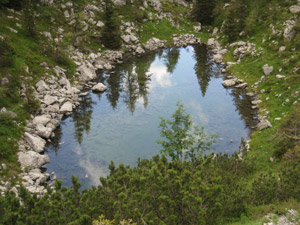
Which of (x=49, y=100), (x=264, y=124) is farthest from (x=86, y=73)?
(x=264, y=124)

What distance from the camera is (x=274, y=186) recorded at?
18188 mm

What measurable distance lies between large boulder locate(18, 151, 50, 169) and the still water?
1.35 meters

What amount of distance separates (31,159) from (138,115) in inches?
779

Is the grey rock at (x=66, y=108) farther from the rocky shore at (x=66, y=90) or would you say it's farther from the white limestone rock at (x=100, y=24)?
the white limestone rock at (x=100, y=24)

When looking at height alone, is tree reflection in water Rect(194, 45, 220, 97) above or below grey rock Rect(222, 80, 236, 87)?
above

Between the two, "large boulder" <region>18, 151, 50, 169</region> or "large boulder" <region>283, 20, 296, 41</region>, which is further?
"large boulder" <region>283, 20, 296, 41</region>

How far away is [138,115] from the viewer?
4447cm

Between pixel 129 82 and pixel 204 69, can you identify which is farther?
pixel 204 69

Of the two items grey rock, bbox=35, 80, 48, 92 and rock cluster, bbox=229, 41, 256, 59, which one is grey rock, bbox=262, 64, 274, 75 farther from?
grey rock, bbox=35, 80, 48, 92

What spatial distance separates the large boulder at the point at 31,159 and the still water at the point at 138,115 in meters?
1.35

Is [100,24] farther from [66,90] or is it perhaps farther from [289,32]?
[289,32]

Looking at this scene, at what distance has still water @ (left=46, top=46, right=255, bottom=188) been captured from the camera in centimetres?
3359

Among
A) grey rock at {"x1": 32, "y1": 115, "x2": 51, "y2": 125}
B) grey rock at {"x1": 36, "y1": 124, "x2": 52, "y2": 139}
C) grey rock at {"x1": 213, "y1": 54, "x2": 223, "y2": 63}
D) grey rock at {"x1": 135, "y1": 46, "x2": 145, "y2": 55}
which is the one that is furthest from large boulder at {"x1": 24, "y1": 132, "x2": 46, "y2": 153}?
grey rock at {"x1": 213, "y1": 54, "x2": 223, "y2": 63}

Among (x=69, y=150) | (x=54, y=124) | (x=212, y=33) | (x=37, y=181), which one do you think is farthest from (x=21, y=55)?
(x=212, y=33)
